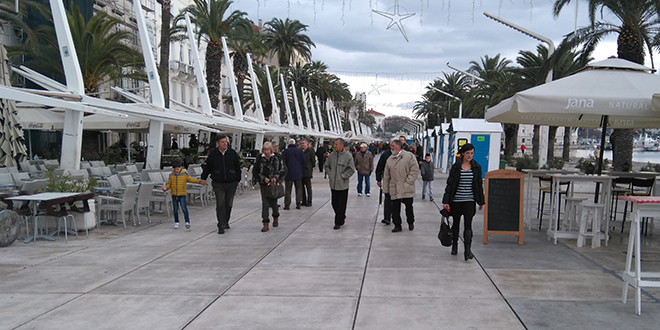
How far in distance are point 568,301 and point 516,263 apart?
1773 millimetres

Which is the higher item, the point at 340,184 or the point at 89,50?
the point at 89,50

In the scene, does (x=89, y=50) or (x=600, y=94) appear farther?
(x=89, y=50)

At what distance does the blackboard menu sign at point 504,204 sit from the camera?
8469mm

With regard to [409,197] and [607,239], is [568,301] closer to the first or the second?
[607,239]

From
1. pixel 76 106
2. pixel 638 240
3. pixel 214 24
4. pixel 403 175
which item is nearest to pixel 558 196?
pixel 403 175

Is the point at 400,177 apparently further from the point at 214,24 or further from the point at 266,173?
the point at 214,24

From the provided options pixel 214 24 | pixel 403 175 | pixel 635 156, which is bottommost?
pixel 403 175

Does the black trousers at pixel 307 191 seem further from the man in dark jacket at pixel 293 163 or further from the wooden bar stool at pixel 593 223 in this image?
the wooden bar stool at pixel 593 223

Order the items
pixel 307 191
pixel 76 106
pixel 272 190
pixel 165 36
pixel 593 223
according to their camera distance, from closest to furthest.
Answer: pixel 593 223, pixel 272 190, pixel 76 106, pixel 307 191, pixel 165 36

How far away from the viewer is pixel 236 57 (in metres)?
39.3

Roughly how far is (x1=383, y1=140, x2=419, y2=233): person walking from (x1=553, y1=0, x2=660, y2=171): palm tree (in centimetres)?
1237

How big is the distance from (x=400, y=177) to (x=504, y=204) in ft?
6.27

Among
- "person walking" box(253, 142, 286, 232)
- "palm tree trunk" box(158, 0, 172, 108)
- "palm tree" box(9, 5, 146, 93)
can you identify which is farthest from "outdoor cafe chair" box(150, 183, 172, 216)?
"palm tree" box(9, 5, 146, 93)

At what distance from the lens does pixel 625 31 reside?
19031 millimetres
